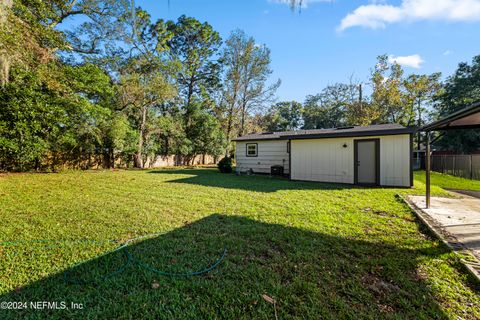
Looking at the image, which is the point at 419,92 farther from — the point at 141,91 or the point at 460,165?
the point at 141,91

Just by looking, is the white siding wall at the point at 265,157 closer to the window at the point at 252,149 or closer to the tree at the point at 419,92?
the window at the point at 252,149

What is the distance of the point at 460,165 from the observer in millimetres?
11492

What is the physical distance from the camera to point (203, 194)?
20.4 feet

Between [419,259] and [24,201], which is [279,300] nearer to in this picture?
[419,259]

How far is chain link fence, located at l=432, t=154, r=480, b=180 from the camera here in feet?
34.0

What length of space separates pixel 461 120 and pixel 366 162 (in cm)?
388

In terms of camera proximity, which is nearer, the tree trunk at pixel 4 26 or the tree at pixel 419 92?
the tree trunk at pixel 4 26

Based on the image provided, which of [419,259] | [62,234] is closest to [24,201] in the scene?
[62,234]

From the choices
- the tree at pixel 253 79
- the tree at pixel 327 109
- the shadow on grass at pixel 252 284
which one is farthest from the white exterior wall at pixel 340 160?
the tree at pixel 327 109

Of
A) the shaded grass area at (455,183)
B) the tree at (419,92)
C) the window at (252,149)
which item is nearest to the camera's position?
the shaded grass area at (455,183)

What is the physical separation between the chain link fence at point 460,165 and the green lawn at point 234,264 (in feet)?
31.7

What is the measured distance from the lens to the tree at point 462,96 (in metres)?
21.8

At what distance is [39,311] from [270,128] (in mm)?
32062

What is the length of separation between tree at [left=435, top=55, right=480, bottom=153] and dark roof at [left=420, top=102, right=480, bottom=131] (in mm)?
22675
